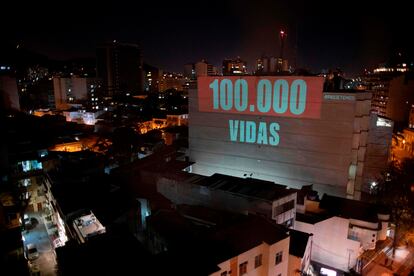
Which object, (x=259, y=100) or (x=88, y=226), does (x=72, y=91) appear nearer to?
(x=259, y=100)

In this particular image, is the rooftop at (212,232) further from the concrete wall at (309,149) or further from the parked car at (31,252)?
the parked car at (31,252)

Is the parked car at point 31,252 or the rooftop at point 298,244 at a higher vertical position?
the rooftop at point 298,244

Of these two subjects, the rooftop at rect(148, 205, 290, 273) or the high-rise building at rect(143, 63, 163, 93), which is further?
the high-rise building at rect(143, 63, 163, 93)

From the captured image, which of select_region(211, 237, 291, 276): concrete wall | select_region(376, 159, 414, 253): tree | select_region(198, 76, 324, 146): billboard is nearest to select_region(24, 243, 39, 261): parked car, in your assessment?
select_region(211, 237, 291, 276): concrete wall

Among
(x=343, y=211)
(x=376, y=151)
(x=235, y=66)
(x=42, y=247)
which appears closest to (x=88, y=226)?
(x=42, y=247)

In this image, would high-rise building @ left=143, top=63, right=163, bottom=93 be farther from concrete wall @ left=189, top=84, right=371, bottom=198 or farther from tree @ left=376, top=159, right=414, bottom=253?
tree @ left=376, top=159, right=414, bottom=253

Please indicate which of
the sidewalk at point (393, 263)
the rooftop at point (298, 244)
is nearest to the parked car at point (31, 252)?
the rooftop at point (298, 244)
